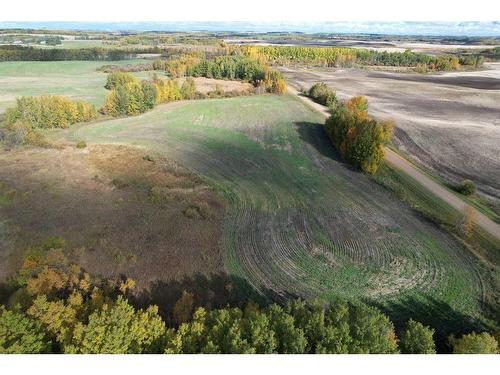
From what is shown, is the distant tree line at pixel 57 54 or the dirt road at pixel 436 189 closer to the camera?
the dirt road at pixel 436 189

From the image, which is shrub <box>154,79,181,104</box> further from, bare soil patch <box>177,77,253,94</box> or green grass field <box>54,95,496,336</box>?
green grass field <box>54,95,496,336</box>

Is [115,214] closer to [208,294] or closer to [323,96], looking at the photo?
[208,294]

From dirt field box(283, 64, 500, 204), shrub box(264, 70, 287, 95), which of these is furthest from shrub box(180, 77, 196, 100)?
dirt field box(283, 64, 500, 204)

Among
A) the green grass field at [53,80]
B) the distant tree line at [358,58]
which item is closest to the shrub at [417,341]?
the green grass field at [53,80]

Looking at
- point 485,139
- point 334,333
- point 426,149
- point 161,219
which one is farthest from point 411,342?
point 485,139

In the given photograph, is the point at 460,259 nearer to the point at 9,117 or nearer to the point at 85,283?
the point at 85,283

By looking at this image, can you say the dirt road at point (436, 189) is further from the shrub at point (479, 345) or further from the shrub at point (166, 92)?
the shrub at point (166, 92)
